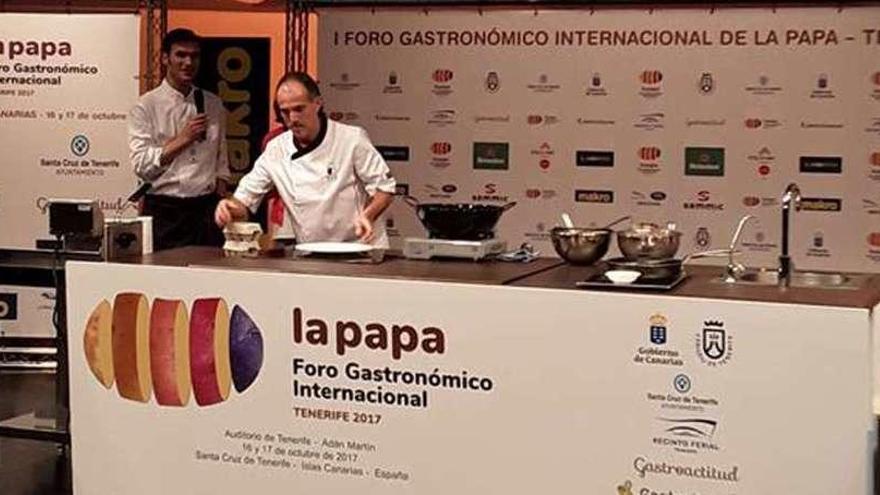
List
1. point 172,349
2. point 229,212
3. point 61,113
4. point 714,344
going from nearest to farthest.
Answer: point 714,344, point 172,349, point 229,212, point 61,113

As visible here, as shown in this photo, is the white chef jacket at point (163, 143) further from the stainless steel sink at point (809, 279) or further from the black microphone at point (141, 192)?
the stainless steel sink at point (809, 279)

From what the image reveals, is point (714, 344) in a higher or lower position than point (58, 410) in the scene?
higher

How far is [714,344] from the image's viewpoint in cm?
305

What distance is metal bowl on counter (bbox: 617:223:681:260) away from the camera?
11.4 ft

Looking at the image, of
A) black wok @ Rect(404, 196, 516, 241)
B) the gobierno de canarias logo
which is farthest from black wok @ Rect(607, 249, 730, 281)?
the gobierno de canarias logo

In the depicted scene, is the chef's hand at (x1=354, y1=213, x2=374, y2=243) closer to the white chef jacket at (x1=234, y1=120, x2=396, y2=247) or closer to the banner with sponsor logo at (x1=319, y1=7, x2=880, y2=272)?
the white chef jacket at (x1=234, y1=120, x2=396, y2=247)

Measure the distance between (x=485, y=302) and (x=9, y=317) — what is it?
363cm

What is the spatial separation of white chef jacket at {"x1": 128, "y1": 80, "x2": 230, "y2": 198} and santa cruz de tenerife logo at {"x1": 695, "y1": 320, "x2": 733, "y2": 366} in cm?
307

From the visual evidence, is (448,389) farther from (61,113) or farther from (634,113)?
(61,113)

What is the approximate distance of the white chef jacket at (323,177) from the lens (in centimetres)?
470

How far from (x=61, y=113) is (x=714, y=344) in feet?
12.8

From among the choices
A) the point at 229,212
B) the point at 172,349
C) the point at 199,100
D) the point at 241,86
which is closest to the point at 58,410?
the point at 229,212

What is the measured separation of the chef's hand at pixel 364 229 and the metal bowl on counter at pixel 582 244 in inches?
35.4

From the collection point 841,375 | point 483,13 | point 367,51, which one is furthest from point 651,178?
point 841,375
